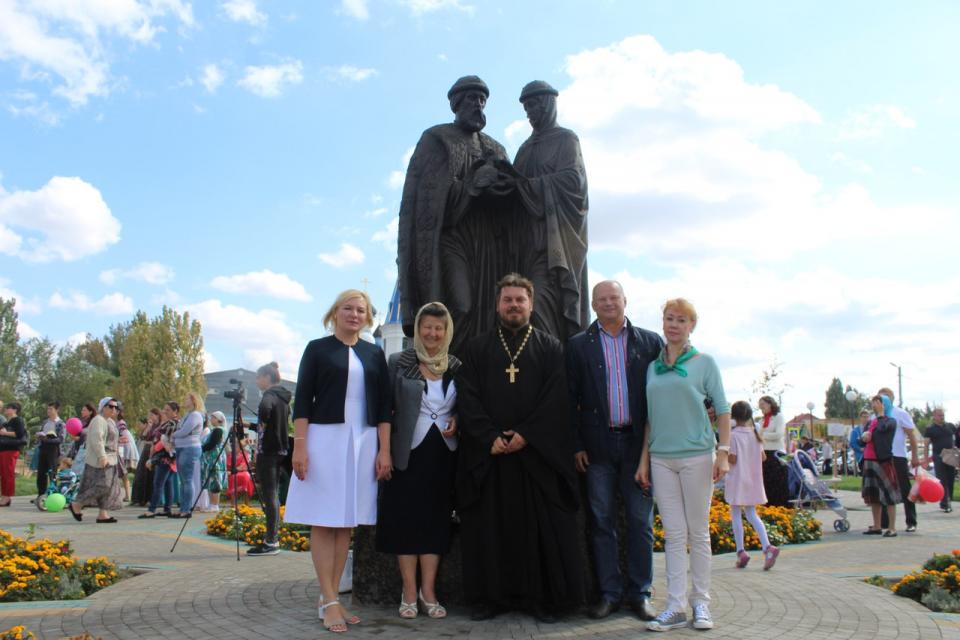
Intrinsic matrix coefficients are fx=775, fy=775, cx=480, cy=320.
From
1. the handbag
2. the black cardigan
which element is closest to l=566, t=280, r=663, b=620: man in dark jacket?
the black cardigan

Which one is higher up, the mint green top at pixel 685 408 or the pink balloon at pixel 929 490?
the mint green top at pixel 685 408

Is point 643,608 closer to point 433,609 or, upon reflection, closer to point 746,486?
point 433,609

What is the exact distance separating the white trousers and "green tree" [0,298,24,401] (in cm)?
6286

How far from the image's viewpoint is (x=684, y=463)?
4.58 meters

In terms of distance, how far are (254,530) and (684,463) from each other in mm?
5777

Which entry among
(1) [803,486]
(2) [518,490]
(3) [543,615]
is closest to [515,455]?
(2) [518,490]

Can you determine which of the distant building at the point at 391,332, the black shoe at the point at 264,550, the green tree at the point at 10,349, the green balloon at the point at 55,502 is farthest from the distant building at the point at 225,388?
the black shoe at the point at 264,550

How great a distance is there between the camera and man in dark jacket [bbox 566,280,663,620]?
4.78m

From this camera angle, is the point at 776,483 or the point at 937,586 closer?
the point at 937,586

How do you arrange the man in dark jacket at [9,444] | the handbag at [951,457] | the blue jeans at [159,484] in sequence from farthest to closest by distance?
the man in dark jacket at [9,444], the handbag at [951,457], the blue jeans at [159,484]

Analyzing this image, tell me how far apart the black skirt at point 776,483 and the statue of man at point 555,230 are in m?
6.85

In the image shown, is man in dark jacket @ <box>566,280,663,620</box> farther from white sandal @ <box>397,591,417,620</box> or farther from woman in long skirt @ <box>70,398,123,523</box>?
woman in long skirt @ <box>70,398,123,523</box>

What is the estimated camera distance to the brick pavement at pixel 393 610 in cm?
446

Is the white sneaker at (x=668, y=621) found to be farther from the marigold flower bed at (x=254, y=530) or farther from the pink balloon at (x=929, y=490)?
the pink balloon at (x=929, y=490)
